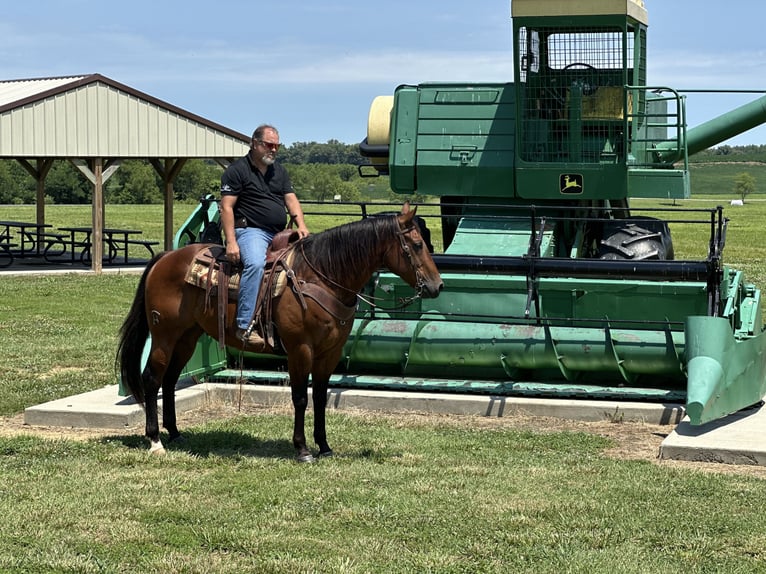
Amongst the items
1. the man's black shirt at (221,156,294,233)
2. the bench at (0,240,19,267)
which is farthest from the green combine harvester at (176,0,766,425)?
the bench at (0,240,19,267)

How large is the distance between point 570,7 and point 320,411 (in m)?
4.79

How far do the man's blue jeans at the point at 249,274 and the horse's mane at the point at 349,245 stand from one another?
0.34 meters

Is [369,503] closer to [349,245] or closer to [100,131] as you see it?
[349,245]

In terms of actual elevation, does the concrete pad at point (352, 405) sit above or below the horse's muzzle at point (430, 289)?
below

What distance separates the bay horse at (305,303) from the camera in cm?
830

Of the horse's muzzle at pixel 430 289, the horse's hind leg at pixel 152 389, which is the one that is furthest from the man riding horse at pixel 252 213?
the horse's muzzle at pixel 430 289

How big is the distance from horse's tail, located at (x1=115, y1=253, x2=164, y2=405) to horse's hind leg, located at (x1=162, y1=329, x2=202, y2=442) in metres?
0.20

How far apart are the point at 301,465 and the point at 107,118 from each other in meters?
18.5

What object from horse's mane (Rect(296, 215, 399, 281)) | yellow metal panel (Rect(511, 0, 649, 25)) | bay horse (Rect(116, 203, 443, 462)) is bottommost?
bay horse (Rect(116, 203, 443, 462))

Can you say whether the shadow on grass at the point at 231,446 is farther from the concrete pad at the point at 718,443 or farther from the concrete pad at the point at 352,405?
the concrete pad at the point at 718,443

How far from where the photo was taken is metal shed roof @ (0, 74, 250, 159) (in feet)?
78.5

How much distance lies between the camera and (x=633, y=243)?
37.4ft

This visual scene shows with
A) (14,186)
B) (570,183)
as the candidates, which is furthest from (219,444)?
(14,186)

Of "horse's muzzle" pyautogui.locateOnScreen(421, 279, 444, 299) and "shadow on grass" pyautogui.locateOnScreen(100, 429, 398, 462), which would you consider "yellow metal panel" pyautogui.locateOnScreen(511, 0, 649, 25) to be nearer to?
"horse's muzzle" pyautogui.locateOnScreen(421, 279, 444, 299)
